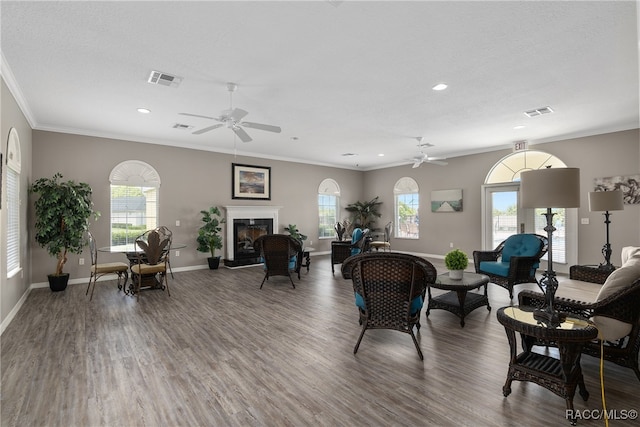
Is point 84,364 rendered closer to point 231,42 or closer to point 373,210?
point 231,42

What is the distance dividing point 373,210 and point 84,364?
29.4 feet

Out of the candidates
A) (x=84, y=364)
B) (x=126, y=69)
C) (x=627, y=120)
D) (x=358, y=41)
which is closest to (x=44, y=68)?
Answer: (x=126, y=69)

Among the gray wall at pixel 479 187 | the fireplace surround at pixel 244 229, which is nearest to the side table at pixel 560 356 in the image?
the gray wall at pixel 479 187

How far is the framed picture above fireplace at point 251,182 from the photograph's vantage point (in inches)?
322

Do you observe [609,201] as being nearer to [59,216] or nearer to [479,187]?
[479,187]

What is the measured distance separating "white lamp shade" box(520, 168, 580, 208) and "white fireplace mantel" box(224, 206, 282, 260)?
676 cm

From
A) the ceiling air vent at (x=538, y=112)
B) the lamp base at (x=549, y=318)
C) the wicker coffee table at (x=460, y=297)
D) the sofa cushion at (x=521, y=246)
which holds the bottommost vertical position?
the wicker coffee table at (x=460, y=297)

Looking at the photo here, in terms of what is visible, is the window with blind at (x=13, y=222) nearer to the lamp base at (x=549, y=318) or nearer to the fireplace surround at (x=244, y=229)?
the fireplace surround at (x=244, y=229)

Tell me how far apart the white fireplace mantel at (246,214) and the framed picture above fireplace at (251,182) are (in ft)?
1.16

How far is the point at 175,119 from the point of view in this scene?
543 centimetres

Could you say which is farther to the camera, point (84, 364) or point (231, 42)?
point (231, 42)

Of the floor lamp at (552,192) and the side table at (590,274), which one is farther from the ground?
the floor lamp at (552,192)

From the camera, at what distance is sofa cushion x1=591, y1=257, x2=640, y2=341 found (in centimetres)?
232

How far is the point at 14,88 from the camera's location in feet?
13.0
